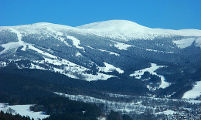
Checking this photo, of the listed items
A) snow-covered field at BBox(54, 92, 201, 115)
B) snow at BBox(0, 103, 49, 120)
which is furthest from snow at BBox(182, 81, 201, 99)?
snow at BBox(0, 103, 49, 120)

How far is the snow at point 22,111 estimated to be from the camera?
8845cm

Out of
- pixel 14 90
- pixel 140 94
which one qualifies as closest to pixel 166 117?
pixel 14 90

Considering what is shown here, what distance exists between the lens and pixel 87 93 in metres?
146

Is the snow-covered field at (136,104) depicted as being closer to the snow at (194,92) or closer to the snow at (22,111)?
the snow at (22,111)

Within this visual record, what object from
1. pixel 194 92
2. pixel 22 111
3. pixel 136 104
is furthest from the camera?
pixel 194 92

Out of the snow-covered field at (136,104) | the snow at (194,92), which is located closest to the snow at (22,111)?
the snow-covered field at (136,104)

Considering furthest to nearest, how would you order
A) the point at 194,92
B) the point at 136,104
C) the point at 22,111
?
the point at 194,92 < the point at 136,104 < the point at 22,111

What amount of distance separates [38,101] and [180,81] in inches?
3947

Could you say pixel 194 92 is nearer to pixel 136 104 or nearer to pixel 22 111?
pixel 136 104

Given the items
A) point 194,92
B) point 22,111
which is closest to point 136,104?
point 194,92

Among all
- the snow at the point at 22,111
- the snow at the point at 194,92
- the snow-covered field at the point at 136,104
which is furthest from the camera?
the snow at the point at 194,92

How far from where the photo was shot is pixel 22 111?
93.7 m

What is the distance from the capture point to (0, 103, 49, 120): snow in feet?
290

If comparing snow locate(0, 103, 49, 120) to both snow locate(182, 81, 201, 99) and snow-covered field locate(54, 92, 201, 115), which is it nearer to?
snow-covered field locate(54, 92, 201, 115)
